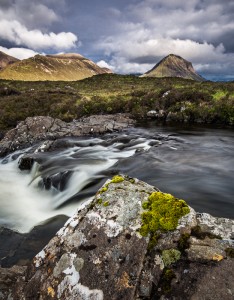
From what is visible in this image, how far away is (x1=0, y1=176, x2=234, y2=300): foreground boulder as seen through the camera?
12.9 ft

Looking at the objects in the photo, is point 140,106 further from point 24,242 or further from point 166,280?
point 166,280

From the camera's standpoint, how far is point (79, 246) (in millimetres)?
4703

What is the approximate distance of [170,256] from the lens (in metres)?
4.21

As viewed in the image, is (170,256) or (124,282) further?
(170,256)

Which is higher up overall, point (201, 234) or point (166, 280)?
point (201, 234)

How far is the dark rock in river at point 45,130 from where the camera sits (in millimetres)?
21984

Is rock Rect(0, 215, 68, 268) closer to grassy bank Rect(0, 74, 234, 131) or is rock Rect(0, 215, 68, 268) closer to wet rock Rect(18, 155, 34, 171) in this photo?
wet rock Rect(18, 155, 34, 171)

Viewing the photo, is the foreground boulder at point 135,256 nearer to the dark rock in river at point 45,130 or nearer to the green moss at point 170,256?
the green moss at point 170,256

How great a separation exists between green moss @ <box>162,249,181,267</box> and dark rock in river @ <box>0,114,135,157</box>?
18641mm

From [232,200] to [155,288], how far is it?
658 centimetres

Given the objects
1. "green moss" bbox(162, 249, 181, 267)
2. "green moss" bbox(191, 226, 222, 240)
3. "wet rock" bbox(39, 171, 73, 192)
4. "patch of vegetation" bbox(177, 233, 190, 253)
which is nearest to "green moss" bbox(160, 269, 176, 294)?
"green moss" bbox(162, 249, 181, 267)

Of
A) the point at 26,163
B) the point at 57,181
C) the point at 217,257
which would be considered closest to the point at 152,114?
the point at 26,163

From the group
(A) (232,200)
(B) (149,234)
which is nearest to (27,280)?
(B) (149,234)

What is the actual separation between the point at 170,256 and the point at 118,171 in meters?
9.44
